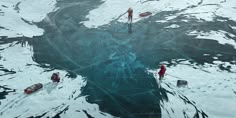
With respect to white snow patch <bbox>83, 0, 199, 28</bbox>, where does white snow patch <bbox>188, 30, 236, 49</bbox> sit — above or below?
below

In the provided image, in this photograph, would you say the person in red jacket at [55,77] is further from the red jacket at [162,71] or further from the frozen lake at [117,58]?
the red jacket at [162,71]

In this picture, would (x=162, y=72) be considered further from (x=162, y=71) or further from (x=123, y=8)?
(x=123, y=8)

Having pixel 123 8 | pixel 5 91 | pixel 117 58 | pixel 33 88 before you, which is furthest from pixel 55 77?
pixel 123 8

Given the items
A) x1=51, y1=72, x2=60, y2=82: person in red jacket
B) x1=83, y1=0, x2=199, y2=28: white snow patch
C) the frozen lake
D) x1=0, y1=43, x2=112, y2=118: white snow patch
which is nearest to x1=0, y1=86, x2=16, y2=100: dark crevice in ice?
the frozen lake

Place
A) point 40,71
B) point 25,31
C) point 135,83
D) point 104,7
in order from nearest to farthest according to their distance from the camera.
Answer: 1. point 135,83
2. point 40,71
3. point 25,31
4. point 104,7

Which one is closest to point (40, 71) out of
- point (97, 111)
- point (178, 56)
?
point (97, 111)

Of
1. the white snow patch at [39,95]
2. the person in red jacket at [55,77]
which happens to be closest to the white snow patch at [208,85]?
the white snow patch at [39,95]

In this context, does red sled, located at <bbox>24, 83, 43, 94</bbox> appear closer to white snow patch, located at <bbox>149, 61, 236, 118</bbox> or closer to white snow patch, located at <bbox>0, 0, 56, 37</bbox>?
white snow patch, located at <bbox>149, 61, 236, 118</bbox>

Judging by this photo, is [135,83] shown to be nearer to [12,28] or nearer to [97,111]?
[97,111]
